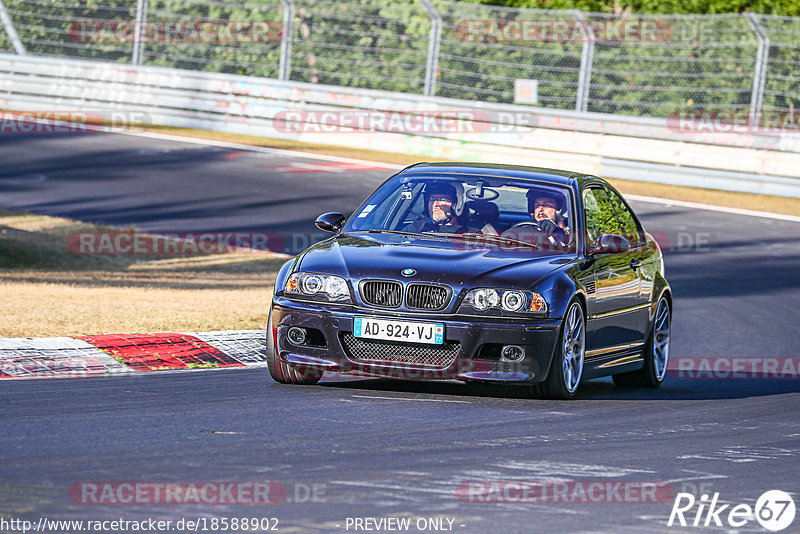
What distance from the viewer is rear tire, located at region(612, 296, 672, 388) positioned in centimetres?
1019

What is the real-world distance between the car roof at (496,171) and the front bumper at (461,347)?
173 cm

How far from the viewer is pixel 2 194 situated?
809 inches

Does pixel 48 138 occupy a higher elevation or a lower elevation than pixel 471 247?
lower

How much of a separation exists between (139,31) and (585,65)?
939 cm

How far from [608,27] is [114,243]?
11.0 meters

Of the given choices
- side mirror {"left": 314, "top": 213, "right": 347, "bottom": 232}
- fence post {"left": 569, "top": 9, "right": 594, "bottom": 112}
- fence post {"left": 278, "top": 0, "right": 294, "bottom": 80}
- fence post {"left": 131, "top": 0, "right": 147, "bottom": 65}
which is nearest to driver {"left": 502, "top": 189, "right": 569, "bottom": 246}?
side mirror {"left": 314, "top": 213, "right": 347, "bottom": 232}

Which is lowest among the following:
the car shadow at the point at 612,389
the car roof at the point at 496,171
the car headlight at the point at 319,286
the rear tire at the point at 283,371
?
the car shadow at the point at 612,389

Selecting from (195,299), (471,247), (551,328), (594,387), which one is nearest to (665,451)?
(551,328)

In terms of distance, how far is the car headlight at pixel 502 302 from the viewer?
820cm

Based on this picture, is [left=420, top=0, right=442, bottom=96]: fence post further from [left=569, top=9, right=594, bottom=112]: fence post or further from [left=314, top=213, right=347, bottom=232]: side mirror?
[left=314, top=213, right=347, bottom=232]: side mirror

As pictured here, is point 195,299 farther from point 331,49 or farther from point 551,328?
point 331,49

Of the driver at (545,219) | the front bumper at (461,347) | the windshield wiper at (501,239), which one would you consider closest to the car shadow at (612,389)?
Answer: the front bumper at (461,347)

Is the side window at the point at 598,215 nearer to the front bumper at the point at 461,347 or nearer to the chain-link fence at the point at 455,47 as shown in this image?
the front bumper at the point at 461,347

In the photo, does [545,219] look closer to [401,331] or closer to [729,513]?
[401,331]
